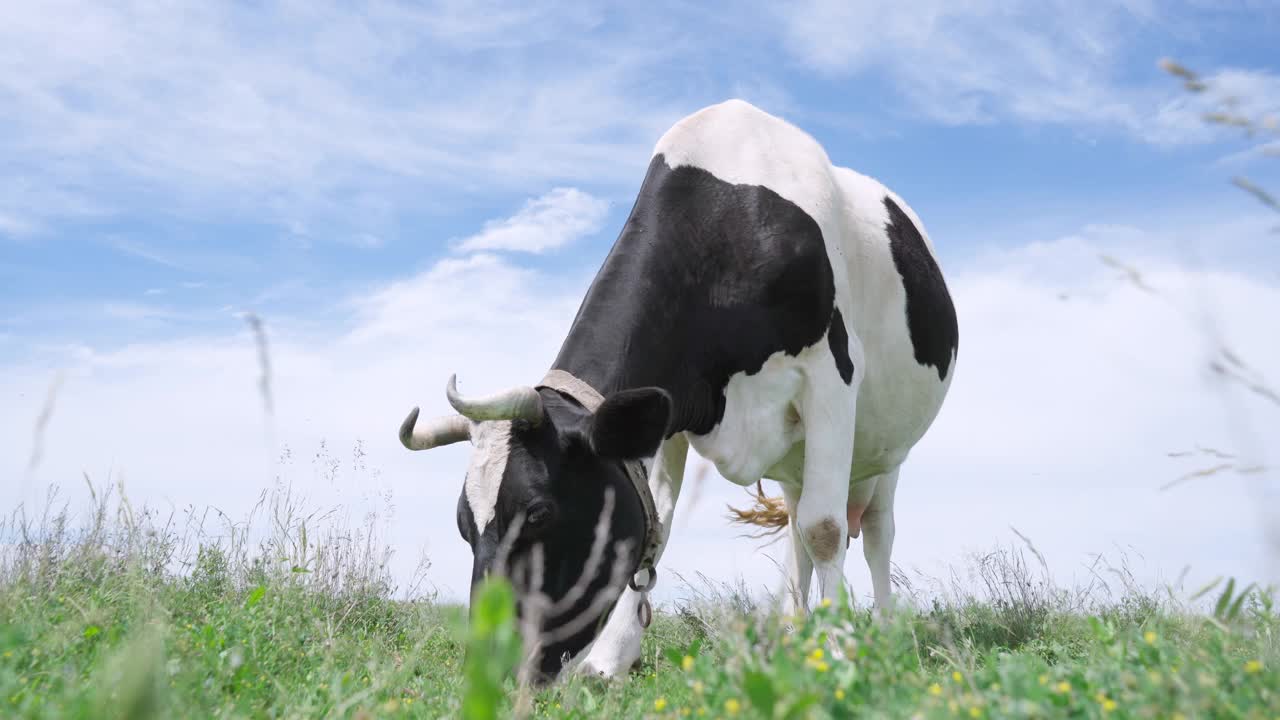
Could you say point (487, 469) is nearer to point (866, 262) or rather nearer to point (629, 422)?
point (629, 422)

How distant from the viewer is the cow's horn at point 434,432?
5.26 metres

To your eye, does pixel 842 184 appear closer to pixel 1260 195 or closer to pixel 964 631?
pixel 964 631

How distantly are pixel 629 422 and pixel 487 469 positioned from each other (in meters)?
0.69

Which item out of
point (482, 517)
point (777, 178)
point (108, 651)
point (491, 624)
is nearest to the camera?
point (491, 624)

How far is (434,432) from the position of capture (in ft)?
17.3

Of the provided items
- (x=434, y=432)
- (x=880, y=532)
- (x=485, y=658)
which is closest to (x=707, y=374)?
(x=434, y=432)

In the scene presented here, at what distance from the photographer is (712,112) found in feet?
21.9

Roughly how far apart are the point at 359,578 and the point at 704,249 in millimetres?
4164

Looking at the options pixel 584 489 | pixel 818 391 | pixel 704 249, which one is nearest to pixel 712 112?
pixel 704 249

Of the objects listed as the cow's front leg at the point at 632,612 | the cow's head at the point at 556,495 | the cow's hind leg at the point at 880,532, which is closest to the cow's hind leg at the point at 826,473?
the cow's front leg at the point at 632,612

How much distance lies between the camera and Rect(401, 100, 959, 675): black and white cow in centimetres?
469

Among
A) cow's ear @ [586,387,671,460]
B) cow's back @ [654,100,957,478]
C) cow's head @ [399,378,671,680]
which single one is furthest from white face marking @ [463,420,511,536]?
cow's back @ [654,100,957,478]

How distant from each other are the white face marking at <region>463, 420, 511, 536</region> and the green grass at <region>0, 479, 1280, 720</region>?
2.22 ft

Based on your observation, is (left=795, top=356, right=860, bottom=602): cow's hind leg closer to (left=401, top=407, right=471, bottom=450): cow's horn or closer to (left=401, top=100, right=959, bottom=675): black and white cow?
(left=401, top=100, right=959, bottom=675): black and white cow
